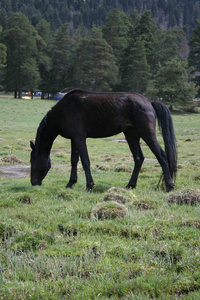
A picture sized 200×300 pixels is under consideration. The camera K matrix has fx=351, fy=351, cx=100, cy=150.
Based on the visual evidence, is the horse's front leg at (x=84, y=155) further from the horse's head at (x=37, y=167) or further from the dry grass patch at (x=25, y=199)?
the dry grass patch at (x=25, y=199)

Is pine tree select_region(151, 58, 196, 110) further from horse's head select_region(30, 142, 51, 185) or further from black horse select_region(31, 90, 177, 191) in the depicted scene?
horse's head select_region(30, 142, 51, 185)

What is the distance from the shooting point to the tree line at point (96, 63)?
5300 cm

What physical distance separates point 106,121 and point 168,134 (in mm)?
1462

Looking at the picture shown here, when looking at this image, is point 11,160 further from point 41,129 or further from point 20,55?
point 20,55

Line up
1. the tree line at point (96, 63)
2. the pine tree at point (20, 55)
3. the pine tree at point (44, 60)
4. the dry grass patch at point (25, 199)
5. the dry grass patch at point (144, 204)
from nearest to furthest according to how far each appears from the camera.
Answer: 1. the dry grass patch at point (144, 204)
2. the dry grass patch at point (25, 199)
3. the tree line at point (96, 63)
4. the pine tree at point (20, 55)
5. the pine tree at point (44, 60)

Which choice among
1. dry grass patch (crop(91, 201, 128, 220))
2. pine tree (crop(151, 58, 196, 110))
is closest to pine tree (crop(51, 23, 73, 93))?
pine tree (crop(151, 58, 196, 110))

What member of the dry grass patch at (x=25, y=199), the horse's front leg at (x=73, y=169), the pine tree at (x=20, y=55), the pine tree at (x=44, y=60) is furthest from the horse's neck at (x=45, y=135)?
the pine tree at (x=44, y=60)

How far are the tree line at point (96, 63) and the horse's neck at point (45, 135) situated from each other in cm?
4465

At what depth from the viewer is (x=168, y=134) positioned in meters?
8.03

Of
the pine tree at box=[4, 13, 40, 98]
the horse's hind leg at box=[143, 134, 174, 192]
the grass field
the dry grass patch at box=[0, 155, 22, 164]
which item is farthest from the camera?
the pine tree at box=[4, 13, 40, 98]

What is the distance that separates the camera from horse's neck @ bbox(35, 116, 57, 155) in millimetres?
8133

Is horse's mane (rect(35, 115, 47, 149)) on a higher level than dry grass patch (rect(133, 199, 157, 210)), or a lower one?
higher

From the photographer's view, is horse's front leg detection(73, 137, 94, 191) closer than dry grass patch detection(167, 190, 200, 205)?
No

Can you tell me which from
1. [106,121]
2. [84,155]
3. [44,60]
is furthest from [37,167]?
[44,60]
